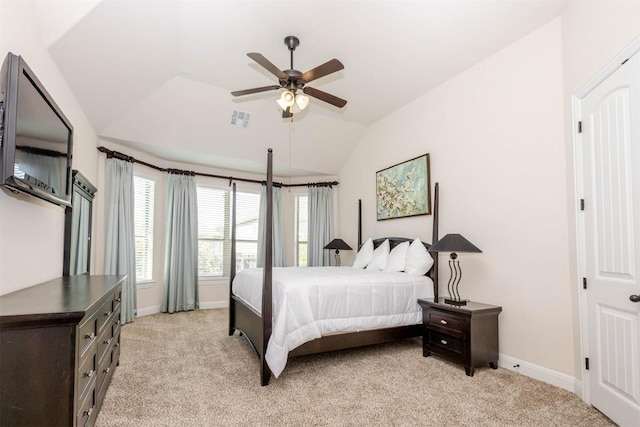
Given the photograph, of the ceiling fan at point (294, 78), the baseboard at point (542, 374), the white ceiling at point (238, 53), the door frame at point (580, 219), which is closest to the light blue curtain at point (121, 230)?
the white ceiling at point (238, 53)

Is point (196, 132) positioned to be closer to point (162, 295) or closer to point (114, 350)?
point (162, 295)

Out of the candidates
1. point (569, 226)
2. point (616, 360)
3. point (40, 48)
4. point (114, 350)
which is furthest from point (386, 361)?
point (40, 48)

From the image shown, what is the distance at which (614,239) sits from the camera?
226cm

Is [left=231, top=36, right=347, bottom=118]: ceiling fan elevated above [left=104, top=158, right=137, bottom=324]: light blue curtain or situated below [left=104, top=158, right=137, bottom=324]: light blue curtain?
above

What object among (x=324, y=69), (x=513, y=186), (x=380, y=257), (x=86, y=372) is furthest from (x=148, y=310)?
(x=513, y=186)

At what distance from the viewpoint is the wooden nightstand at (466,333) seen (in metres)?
3.04

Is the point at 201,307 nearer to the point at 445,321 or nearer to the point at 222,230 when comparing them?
the point at 222,230

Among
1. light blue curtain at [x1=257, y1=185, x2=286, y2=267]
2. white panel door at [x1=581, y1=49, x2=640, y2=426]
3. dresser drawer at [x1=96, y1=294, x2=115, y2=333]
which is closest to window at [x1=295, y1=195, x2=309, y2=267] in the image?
light blue curtain at [x1=257, y1=185, x2=286, y2=267]

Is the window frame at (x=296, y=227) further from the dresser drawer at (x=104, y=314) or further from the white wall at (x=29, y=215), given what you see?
the dresser drawer at (x=104, y=314)

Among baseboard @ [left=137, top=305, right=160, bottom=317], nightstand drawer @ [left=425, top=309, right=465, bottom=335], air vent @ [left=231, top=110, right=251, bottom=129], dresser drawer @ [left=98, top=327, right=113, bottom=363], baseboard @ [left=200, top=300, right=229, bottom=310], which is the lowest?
baseboard @ [left=200, top=300, right=229, bottom=310]

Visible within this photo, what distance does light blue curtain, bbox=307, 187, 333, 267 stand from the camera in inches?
254

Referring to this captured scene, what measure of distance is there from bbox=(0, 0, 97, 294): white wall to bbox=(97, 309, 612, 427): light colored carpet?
3.48ft

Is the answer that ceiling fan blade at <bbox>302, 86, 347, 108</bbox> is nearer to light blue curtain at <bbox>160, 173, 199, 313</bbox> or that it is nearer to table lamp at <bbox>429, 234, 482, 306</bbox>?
table lamp at <bbox>429, 234, 482, 306</bbox>

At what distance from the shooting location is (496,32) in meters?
3.24
